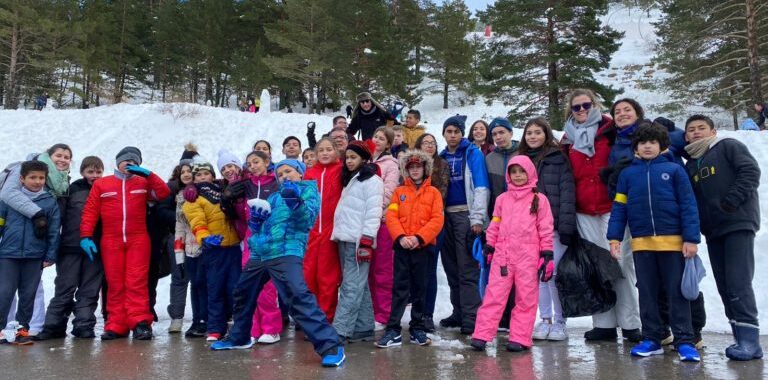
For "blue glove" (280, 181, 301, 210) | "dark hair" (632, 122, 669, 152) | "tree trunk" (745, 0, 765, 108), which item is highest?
"tree trunk" (745, 0, 765, 108)

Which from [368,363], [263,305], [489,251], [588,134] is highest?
[588,134]

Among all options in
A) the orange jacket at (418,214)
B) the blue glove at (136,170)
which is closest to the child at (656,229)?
the orange jacket at (418,214)

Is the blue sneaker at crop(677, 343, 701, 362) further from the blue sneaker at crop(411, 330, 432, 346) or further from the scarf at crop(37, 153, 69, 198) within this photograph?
the scarf at crop(37, 153, 69, 198)

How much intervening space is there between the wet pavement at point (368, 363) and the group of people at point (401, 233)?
198 millimetres

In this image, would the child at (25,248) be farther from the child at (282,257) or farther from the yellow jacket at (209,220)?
the child at (282,257)

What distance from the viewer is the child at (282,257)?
16.0ft

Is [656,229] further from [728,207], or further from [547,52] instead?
[547,52]

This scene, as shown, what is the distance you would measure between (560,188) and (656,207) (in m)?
1.00

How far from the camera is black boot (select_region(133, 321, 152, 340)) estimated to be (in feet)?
19.4

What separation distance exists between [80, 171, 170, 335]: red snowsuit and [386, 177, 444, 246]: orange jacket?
2.72m

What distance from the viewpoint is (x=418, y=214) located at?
5.64 meters

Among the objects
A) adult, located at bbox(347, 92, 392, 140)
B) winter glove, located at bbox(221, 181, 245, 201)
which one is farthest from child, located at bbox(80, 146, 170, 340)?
adult, located at bbox(347, 92, 392, 140)

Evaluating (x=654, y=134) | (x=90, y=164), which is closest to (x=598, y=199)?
(x=654, y=134)

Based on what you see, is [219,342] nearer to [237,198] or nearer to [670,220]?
[237,198]
